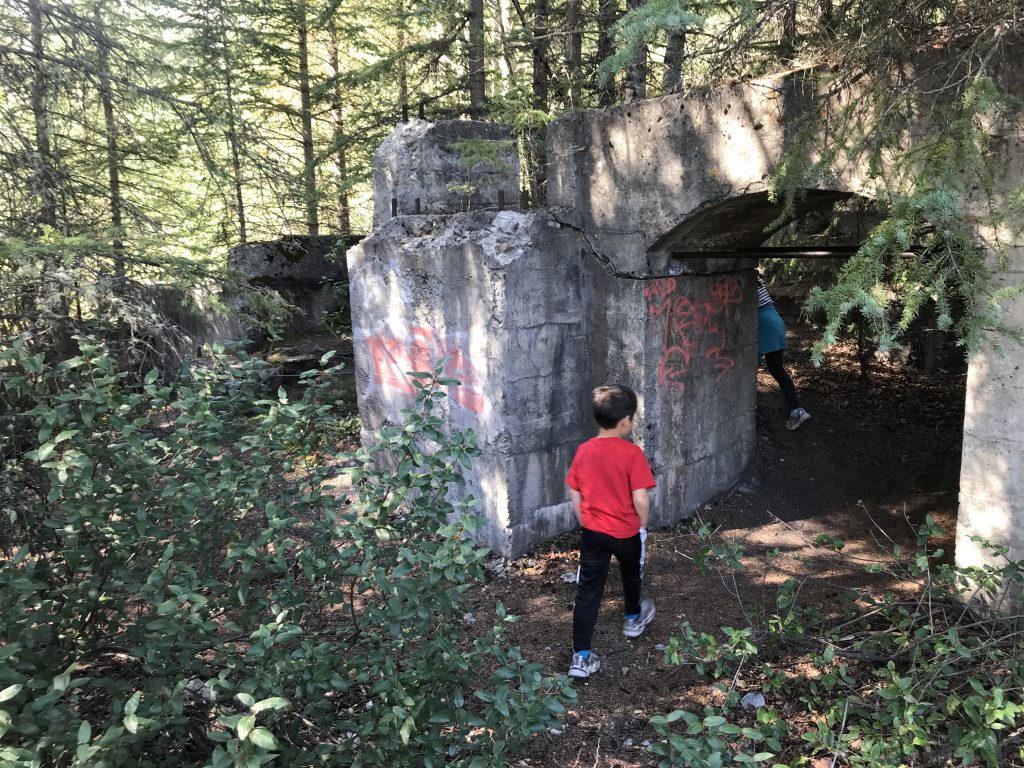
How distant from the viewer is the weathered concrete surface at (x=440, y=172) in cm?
661

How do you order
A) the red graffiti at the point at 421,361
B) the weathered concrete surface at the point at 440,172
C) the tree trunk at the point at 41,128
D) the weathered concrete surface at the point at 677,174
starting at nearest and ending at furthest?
the tree trunk at the point at 41,128
the weathered concrete surface at the point at 677,174
the red graffiti at the point at 421,361
the weathered concrete surface at the point at 440,172

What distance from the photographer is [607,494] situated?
393 centimetres

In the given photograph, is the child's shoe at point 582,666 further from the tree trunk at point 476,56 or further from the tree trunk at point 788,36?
the tree trunk at point 476,56

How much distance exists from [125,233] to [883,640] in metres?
4.94

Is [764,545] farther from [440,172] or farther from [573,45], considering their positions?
[573,45]

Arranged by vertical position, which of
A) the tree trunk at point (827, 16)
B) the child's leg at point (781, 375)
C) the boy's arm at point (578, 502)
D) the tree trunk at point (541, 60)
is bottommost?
the boy's arm at point (578, 502)

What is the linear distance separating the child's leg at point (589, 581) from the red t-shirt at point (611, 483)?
0.08m

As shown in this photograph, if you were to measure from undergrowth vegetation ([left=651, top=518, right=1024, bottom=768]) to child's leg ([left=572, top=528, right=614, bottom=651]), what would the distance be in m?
0.53

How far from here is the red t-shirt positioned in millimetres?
3895

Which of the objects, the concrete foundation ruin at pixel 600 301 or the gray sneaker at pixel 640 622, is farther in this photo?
the concrete foundation ruin at pixel 600 301

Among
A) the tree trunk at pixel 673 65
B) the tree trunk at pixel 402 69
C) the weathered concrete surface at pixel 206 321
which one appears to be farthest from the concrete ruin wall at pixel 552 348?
the weathered concrete surface at pixel 206 321

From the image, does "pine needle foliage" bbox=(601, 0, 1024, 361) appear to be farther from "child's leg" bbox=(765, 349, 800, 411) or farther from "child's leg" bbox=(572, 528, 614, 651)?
"child's leg" bbox=(765, 349, 800, 411)

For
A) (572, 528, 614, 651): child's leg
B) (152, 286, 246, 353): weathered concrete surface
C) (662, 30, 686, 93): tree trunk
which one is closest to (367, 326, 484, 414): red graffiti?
(572, 528, 614, 651): child's leg

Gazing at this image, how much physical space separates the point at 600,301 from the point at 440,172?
218 centimetres
